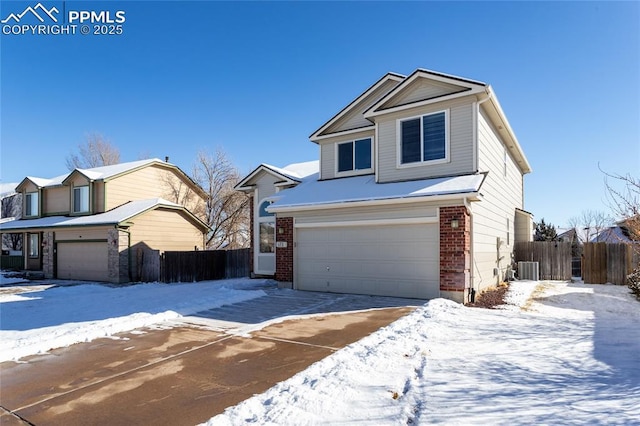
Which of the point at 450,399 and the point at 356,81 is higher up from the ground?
the point at 356,81

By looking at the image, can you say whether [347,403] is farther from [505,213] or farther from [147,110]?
[147,110]

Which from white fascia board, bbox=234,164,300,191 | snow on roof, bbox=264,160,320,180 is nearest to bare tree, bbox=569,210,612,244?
snow on roof, bbox=264,160,320,180

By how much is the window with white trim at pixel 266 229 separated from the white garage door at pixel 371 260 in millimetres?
3577

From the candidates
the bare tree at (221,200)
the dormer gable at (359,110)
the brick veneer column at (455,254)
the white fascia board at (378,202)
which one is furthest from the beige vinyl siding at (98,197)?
the brick veneer column at (455,254)

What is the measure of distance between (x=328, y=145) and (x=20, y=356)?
11026 millimetres

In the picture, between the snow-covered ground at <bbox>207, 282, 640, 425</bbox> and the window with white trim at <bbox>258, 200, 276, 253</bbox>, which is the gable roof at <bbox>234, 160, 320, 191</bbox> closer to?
the window with white trim at <bbox>258, 200, 276, 253</bbox>

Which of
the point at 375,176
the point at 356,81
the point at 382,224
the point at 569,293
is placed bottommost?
the point at 569,293

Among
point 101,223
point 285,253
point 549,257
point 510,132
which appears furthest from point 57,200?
point 549,257

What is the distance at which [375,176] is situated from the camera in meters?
12.1

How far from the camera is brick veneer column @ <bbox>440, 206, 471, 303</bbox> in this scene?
30.1ft

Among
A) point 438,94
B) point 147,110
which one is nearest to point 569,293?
point 438,94

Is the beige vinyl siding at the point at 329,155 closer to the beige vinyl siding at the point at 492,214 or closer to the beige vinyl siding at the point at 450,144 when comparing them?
the beige vinyl siding at the point at 450,144

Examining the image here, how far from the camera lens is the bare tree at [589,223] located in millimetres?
30547

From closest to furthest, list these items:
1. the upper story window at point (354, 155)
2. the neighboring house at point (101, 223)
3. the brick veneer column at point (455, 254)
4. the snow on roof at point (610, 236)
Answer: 1. the brick veneer column at point (455, 254)
2. the upper story window at point (354, 155)
3. the snow on roof at point (610, 236)
4. the neighboring house at point (101, 223)
